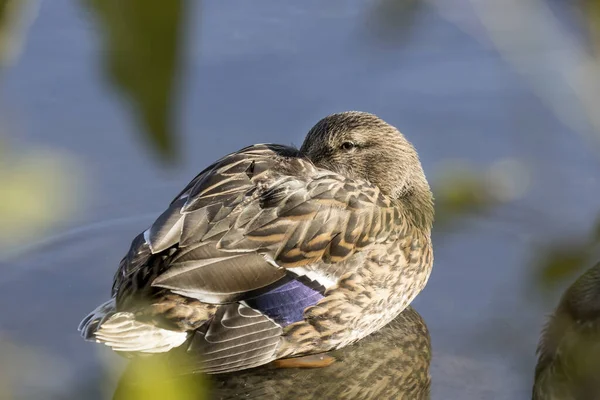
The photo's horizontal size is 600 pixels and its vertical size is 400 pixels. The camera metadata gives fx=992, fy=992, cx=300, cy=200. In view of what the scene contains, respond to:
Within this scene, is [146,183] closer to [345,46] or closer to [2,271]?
[2,271]

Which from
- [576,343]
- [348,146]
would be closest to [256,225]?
[348,146]

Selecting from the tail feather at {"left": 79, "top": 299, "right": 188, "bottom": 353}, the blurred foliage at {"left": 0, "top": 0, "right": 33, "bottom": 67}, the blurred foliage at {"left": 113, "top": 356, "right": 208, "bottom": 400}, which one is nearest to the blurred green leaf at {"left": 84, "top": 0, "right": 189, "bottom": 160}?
the blurred foliage at {"left": 0, "top": 0, "right": 33, "bottom": 67}

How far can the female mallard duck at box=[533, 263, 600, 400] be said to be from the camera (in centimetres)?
143

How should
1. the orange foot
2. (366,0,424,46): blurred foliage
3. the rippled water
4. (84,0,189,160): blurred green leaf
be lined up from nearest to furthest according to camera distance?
(84,0,189,160): blurred green leaf, (366,0,424,46): blurred foliage, the orange foot, the rippled water

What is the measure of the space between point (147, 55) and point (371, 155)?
3.83 metres

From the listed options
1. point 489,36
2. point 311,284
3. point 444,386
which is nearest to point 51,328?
point 311,284

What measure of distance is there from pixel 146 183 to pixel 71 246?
25.8 inches

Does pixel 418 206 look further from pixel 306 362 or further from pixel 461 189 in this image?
pixel 461 189

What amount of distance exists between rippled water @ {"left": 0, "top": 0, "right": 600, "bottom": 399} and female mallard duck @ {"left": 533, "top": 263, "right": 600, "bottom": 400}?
1370 millimetres

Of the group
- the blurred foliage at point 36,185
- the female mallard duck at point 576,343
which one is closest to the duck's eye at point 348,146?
the female mallard duck at point 576,343

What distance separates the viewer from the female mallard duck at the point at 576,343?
1.43 metres

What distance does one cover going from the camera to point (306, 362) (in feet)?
14.0

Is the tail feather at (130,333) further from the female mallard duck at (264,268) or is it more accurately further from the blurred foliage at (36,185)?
the blurred foliage at (36,185)

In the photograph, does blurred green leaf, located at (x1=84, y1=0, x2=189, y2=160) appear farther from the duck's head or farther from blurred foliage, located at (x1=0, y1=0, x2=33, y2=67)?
the duck's head
